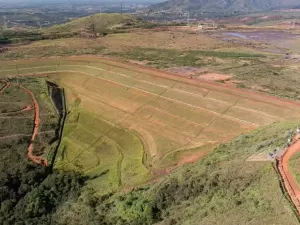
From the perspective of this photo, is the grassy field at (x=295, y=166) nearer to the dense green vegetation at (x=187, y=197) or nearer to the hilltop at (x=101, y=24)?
the dense green vegetation at (x=187, y=197)

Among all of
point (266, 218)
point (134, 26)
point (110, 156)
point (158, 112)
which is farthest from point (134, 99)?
point (134, 26)

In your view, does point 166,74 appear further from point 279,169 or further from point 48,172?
point 279,169

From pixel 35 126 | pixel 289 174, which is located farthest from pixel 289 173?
pixel 35 126

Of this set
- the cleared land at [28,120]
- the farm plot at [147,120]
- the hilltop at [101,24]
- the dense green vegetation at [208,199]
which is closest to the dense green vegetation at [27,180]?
the cleared land at [28,120]

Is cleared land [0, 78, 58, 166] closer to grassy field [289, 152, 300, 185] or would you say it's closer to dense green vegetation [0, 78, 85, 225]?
dense green vegetation [0, 78, 85, 225]

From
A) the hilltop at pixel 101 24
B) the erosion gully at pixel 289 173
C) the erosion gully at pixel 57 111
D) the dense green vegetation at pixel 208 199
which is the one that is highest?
the erosion gully at pixel 289 173

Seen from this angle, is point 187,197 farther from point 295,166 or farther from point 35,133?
point 35,133

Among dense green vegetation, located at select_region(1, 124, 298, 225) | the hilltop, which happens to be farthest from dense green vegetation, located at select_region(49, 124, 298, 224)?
the hilltop
